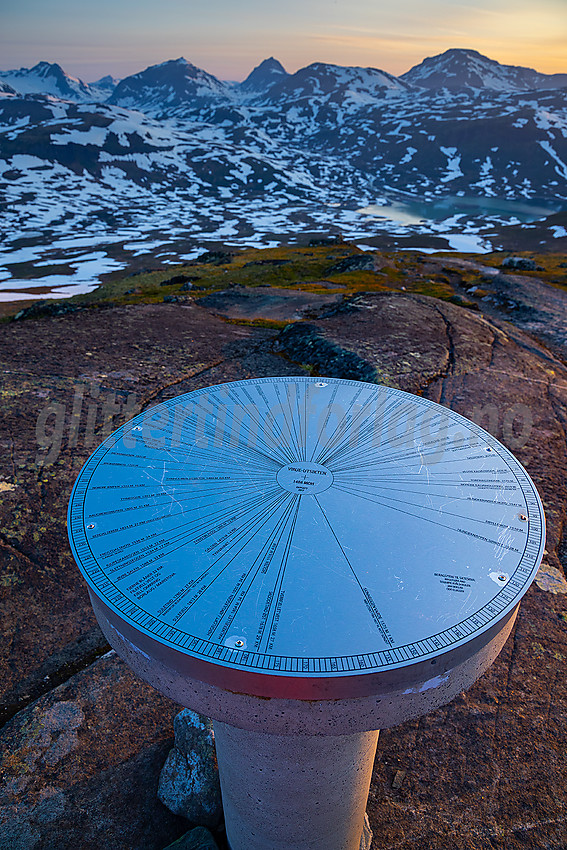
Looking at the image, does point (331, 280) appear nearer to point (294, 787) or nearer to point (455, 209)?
point (294, 787)

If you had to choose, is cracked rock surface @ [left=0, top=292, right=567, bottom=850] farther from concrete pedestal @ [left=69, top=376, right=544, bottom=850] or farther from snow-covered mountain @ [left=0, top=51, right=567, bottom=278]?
snow-covered mountain @ [left=0, top=51, right=567, bottom=278]

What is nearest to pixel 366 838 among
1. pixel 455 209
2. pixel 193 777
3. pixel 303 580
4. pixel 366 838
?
pixel 366 838

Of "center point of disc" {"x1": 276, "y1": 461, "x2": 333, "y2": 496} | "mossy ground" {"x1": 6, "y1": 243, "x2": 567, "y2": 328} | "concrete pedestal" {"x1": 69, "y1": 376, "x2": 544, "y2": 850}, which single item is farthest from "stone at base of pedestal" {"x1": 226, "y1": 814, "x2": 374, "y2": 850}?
"mossy ground" {"x1": 6, "y1": 243, "x2": 567, "y2": 328}

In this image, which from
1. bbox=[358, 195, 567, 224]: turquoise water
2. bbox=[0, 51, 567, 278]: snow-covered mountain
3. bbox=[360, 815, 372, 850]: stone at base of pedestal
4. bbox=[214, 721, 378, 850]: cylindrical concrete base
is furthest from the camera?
bbox=[0, 51, 567, 278]: snow-covered mountain

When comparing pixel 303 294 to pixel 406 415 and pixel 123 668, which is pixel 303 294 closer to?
pixel 406 415

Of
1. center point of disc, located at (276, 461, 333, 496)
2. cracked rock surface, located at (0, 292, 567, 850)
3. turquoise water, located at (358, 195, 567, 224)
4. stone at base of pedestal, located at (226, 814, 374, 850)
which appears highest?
center point of disc, located at (276, 461, 333, 496)

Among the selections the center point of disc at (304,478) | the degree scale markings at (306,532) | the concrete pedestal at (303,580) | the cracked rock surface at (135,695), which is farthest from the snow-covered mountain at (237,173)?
the center point of disc at (304,478)
